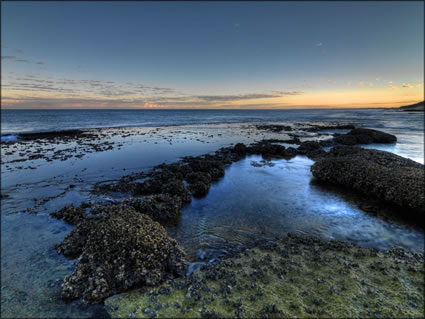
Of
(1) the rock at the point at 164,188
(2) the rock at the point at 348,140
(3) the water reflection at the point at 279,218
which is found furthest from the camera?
(2) the rock at the point at 348,140

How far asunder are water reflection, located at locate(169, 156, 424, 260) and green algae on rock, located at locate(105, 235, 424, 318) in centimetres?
143

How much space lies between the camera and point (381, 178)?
44.6ft

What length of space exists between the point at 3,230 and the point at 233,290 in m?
10.7

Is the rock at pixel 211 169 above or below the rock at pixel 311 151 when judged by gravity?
below

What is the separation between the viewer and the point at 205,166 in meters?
18.7

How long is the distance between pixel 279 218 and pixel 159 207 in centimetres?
640

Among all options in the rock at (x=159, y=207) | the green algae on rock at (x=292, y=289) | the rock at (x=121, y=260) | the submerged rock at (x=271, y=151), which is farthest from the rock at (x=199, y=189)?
the submerged rock at (x=271, y=151)

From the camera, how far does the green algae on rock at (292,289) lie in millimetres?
5328

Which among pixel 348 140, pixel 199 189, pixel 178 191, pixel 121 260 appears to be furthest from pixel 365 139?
pixel 121 260

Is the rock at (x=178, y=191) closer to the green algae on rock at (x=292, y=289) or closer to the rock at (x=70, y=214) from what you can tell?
the rock at (x=70, y=214)

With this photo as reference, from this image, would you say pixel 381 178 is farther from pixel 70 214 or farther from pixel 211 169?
pixel 70 214

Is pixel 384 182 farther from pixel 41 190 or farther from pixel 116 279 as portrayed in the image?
pixel 41 190

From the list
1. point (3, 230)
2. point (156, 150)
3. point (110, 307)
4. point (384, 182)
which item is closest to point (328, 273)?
point (110, 307)

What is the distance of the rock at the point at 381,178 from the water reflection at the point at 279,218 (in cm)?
90
